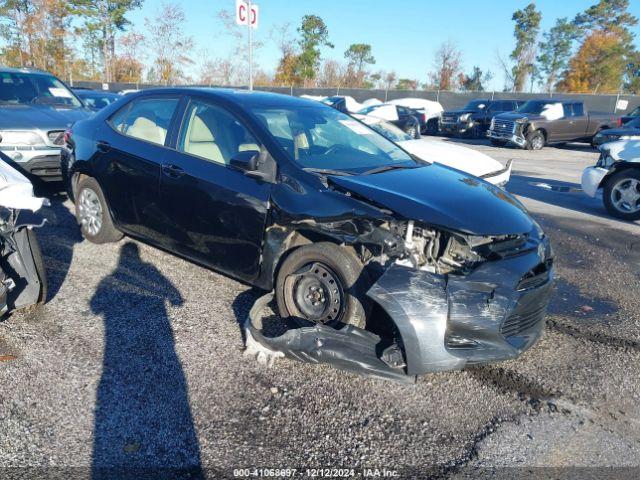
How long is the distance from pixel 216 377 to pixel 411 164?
2.37 meters

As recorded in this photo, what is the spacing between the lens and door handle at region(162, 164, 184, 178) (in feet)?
13.7

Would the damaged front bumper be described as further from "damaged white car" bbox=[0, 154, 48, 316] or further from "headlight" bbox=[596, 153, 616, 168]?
"headlight" bbox=[596, 153, 616, 168]

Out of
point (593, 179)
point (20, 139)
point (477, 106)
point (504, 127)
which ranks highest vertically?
point (477, 106)

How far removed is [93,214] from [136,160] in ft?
3.77

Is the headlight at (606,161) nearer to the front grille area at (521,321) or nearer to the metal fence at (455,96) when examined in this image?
the front grille area at (521,321)

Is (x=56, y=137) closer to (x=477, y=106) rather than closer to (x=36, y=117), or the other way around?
(x=36, y=117)

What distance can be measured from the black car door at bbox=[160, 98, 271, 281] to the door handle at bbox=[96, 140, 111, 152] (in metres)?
1.00

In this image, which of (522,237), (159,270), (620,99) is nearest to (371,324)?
(522,237)

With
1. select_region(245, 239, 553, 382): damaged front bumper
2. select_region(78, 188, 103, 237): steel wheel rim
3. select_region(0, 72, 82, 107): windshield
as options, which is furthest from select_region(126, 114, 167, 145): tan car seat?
select_region(0, 72, 82, 107): windshield

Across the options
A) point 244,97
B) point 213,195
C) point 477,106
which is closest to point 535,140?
point 477,106

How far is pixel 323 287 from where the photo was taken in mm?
3439

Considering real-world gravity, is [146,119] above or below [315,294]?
above

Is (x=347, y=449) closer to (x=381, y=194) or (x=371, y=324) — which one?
(x=371, y=324)

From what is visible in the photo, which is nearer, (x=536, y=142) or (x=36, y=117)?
(x=36, y=117)
